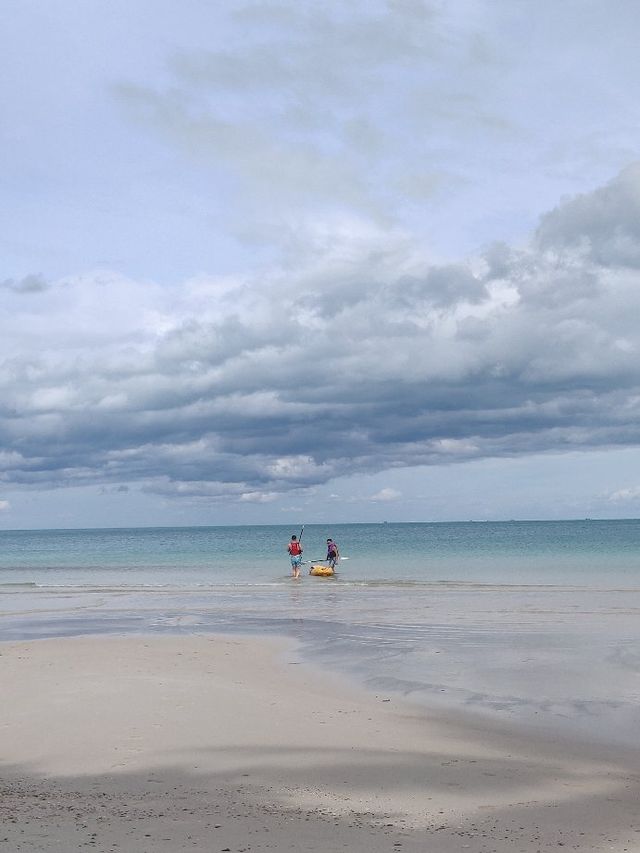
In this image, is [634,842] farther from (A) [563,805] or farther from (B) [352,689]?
(B) [352,689]

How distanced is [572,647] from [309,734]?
9.48 metres

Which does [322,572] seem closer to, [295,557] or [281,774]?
[295,557]

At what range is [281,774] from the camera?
29.8ft

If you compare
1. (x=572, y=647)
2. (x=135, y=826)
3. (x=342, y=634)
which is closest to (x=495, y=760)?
(x=135, y=826)

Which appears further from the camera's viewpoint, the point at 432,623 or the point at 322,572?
the point at 322,572

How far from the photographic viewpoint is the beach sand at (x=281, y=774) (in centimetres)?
704

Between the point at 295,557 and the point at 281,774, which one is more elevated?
the point at 295,557

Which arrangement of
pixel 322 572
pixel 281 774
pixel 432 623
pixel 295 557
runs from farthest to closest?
pixel 322 572
pixel 295 557
pixel 432 623
pixel 281 774

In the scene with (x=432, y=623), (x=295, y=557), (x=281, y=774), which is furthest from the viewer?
(x=295, y=557)

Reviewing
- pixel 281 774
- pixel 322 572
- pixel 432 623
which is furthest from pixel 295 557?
pixel 281 774

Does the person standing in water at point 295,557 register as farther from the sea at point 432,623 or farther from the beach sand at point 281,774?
the beach sand at point 281,774

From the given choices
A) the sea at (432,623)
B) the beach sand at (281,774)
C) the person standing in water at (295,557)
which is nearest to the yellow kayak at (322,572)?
the sea at (432,623)

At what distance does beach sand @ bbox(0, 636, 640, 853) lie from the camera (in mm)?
7043

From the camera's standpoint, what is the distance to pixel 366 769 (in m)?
9.27
